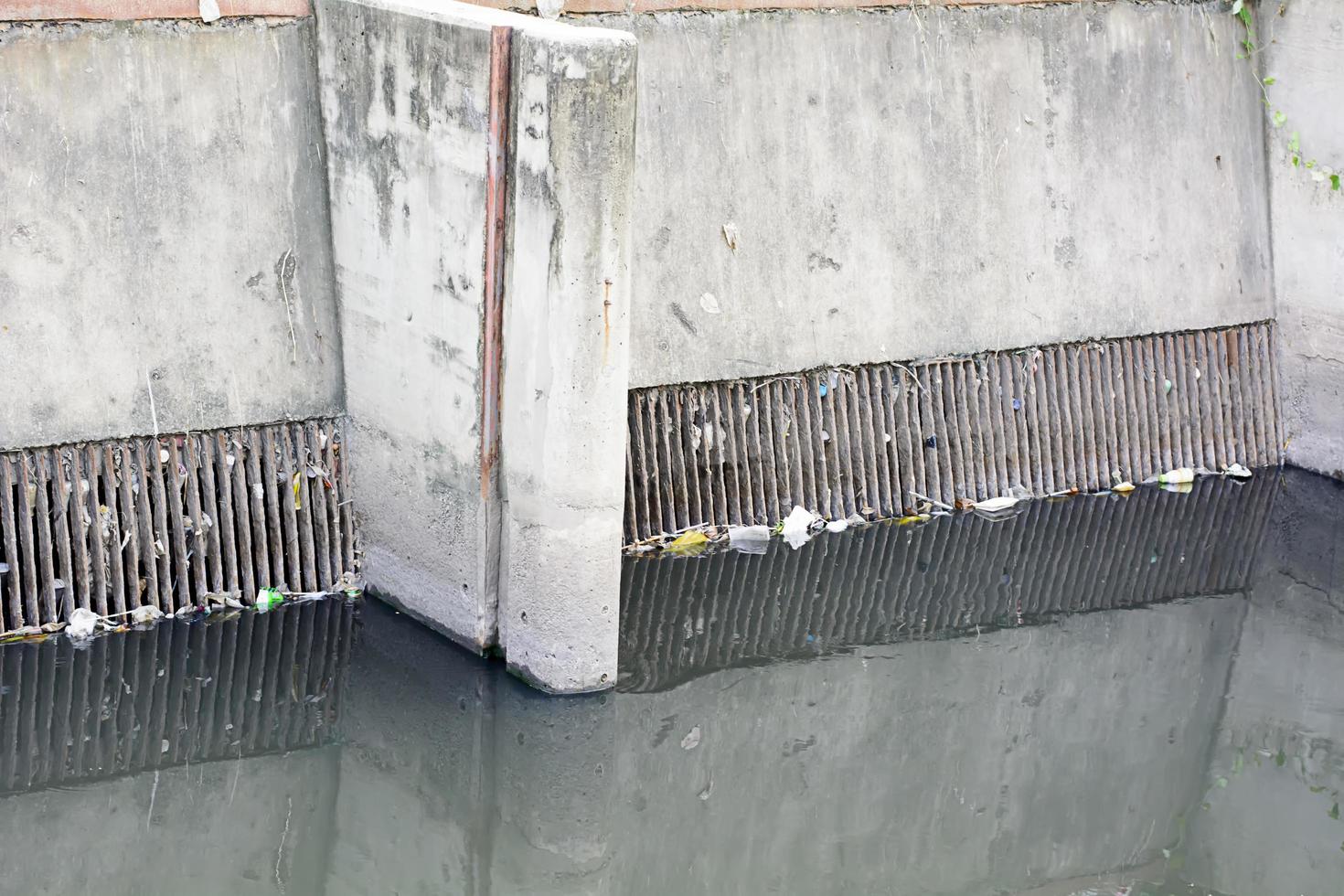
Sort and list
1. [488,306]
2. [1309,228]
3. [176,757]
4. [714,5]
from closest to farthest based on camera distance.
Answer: [176,757]
[488,306]
[714,5]
[1309,228]

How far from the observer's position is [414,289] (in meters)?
6.42

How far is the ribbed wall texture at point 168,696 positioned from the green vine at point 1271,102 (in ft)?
17.0

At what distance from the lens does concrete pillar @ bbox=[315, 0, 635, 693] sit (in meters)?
5.71

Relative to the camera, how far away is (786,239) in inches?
303

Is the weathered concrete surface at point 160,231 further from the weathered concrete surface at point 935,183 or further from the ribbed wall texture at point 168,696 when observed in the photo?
the weathered concrete surface at point 935,183

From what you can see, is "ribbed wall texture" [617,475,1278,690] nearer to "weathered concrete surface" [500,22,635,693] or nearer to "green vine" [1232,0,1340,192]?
"weathered concrete surface" [500,22,635,693]

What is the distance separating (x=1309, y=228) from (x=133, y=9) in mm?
5636

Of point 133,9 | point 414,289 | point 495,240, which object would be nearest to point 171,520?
point 414,289

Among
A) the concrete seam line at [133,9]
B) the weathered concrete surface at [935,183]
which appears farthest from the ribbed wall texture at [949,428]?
the concrete seam line at [133,9]

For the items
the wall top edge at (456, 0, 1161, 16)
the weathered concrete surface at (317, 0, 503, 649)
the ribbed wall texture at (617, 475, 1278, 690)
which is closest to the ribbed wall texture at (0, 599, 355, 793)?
the weathered concrete surface at (317, 0, 503, 649)

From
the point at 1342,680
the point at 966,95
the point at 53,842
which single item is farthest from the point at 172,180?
the point at 1342,680

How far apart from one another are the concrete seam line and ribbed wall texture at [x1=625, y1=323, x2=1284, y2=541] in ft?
6.87

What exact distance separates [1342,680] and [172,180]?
192 inches

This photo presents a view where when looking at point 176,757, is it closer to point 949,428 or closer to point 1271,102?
point 949,428
